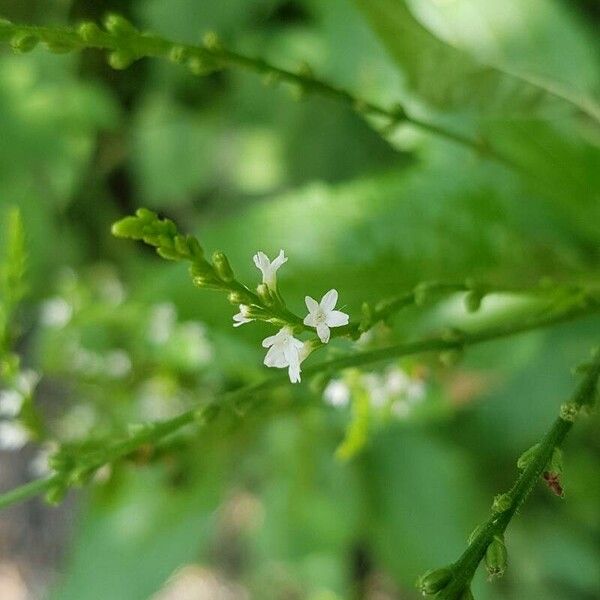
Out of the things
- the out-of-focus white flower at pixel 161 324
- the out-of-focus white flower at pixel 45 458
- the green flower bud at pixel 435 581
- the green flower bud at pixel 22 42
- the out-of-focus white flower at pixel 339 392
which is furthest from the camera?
the out-of-focus white flower at pixel 161 324

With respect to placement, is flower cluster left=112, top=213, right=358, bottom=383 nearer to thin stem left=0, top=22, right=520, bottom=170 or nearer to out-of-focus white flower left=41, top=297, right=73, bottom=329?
thin stem left=0, top=22, right=520, bottom=170

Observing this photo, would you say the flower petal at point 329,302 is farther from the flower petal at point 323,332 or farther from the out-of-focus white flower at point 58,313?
the out-of-focus white flower at point 58,313

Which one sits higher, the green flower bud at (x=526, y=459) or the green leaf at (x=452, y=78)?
the green flower bud at (x=526, y=459)

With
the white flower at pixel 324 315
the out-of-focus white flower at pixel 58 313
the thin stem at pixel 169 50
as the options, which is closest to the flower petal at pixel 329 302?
the white flower at pixel 324 315

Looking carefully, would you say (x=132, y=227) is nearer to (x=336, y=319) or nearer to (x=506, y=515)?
(x=336, y=319)

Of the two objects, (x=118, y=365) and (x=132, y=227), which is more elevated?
(x=132, y=227)

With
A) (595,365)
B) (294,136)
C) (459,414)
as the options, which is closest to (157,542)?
(459,414)

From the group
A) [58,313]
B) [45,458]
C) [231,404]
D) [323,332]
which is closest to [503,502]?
[323,332]
